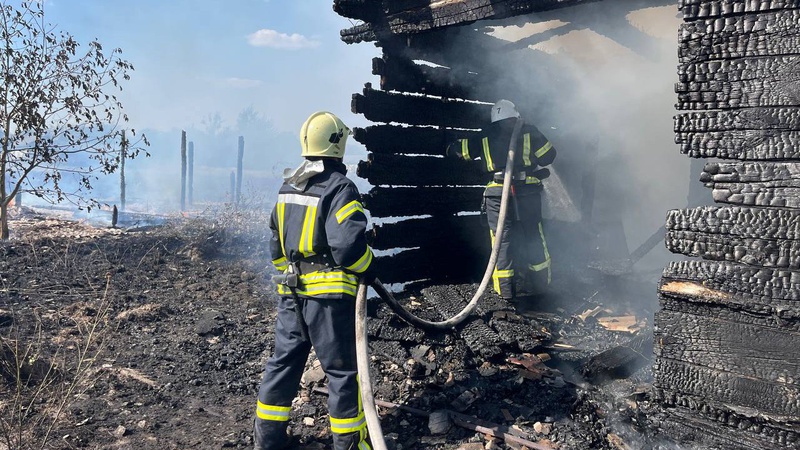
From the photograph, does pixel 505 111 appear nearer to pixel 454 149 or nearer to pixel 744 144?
pixel 454 149

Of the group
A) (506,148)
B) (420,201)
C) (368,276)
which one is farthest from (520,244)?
(368,276)

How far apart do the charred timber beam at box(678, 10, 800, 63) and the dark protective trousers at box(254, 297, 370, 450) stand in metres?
2.54

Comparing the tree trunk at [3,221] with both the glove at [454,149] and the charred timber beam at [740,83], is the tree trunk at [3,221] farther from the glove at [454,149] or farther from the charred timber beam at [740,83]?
the charred timber beam at [740,83]

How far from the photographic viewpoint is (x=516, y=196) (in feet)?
20.7

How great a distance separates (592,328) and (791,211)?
4.20 m

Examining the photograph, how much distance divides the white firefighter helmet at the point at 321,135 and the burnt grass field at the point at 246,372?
1954 mm

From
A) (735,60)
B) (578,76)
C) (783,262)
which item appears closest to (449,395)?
(783,262)

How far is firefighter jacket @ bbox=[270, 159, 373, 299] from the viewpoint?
355 centimetres

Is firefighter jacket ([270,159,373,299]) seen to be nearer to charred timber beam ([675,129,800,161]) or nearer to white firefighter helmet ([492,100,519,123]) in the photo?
charred timber beam ([675,129,800,161])

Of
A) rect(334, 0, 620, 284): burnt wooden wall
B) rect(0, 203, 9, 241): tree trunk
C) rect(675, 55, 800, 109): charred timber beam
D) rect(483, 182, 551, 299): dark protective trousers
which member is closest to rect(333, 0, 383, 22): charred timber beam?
rect(334, 0, 620, 284): burnt wooden wall

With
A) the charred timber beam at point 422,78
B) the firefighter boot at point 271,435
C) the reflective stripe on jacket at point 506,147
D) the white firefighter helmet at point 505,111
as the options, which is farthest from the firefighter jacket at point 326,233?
the white firefighter helmet at point 505,111

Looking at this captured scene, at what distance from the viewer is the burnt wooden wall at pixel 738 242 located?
2.21 m

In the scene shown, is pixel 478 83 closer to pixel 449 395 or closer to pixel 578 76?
pixel 578 76

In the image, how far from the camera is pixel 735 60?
2332 mm
